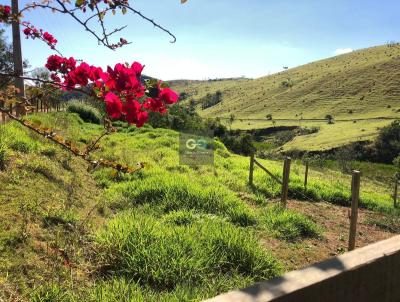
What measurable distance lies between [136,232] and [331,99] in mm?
93049

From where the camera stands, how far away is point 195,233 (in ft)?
17.9

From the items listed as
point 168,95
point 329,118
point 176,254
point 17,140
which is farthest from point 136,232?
point 329,118

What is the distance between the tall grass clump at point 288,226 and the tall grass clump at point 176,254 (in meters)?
1.62

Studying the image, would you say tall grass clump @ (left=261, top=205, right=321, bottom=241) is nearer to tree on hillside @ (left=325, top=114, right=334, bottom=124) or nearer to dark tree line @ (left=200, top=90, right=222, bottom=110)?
tree on hillside @ (left=325, top=114, right=334, bottom=124)

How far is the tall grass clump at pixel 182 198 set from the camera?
7207 mm

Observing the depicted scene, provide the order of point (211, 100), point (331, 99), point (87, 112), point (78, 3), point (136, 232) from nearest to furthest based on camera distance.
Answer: point (78, 3)
point (136, 232)
point (87, 112)
point (331, 99)
point (211, 100)

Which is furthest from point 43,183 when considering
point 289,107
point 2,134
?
point 289,107

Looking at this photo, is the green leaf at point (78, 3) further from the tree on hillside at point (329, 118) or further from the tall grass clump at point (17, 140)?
the tree on hillside at point (329, 118)

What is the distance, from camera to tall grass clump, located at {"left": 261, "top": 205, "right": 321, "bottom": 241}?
22.9ft

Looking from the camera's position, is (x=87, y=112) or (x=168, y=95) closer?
(x=168, y=95)

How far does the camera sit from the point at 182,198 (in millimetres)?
7535

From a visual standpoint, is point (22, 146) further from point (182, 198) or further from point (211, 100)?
point (211, 100)

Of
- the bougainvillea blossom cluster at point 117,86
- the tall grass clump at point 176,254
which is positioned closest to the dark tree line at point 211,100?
the tall grass clump at point 176,254

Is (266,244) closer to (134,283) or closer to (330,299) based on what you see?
(134,283)
